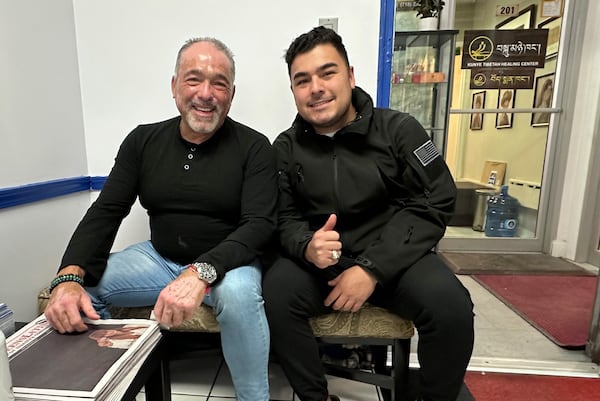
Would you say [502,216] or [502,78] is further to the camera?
[502,216]

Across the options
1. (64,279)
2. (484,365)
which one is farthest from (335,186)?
(484,365)

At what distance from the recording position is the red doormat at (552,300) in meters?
1.82

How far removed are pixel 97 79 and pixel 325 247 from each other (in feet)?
4.24

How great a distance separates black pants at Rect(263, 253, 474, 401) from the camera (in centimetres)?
100

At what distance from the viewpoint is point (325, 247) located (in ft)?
3.46

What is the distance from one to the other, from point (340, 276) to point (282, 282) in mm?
172

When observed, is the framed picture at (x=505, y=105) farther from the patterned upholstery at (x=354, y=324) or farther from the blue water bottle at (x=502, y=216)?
the patterned upholstery at (x=354, y=324)

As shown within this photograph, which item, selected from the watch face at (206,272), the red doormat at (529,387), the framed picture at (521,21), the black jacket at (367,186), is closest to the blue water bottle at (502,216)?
the framed picture at (521,21)

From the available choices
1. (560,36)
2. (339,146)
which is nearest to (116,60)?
(339,146)

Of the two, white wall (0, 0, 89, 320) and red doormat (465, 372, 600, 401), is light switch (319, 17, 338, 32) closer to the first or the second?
white wall (0, 0, 89, 320)

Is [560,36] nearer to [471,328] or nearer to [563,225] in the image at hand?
[563,225]

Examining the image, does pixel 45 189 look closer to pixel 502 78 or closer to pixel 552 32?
pixel 502 78

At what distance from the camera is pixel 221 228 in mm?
1230

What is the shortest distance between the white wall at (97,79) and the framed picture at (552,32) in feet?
7.40
